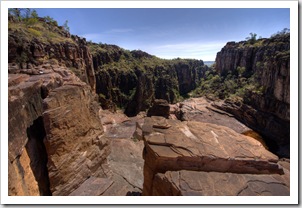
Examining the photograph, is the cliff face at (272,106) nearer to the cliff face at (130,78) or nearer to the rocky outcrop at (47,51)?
the rocky outcrop at (47,51)

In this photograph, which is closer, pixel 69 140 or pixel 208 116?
pixel 69 140

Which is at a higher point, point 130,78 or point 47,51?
point 130,78

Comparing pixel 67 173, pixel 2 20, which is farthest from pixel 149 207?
pixel 2 20

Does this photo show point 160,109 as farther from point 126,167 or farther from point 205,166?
point 205,166

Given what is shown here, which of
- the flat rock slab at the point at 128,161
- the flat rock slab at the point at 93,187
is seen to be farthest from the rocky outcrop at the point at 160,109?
the flat rock slab at the point at 93,187

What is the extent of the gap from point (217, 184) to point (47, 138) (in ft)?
14.1

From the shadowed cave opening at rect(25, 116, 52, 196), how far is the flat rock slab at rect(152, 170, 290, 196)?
10.4 ft

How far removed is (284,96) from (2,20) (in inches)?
1002

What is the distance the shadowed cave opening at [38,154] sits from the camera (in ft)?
14.5

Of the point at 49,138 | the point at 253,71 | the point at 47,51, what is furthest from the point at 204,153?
the point at 253,71

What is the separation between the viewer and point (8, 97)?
3.78 metres

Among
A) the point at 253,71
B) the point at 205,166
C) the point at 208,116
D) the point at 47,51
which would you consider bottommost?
the point at 208,116

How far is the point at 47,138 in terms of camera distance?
4.57m

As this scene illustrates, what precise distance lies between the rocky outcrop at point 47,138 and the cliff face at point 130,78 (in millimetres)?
32729
